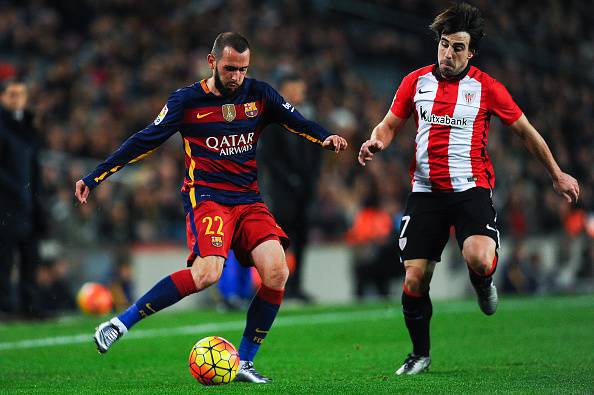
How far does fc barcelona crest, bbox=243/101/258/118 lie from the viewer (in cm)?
724

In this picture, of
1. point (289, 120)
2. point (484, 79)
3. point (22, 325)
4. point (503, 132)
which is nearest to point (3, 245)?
point (22, 325)

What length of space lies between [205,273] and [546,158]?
239 cm

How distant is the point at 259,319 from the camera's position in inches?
281

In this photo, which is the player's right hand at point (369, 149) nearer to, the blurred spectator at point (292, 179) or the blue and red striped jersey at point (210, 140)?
the blue and red striped jersey at point (210, 140)

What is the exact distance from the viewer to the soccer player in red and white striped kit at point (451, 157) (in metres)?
7.29

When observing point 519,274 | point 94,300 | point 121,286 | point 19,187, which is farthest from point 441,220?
point 519,274

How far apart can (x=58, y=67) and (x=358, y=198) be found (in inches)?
214

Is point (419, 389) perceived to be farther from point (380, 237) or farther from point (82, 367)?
point (380, 237)

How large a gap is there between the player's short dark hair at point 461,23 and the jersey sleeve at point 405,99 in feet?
1.21

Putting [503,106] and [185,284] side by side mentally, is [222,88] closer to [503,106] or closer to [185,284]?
[185,284]

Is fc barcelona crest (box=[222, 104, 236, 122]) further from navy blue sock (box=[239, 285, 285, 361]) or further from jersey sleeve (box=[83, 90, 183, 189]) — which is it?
navy blue sock (box=[239, 285, 285, 361])

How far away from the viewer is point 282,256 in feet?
23.2

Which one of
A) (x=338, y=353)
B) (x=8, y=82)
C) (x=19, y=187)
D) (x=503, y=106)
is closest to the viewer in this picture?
(x=503, y=106)

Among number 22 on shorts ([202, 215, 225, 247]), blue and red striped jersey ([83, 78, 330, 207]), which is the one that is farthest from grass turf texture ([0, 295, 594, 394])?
blue and red striped jersey ([83, 78, 330, 207])
